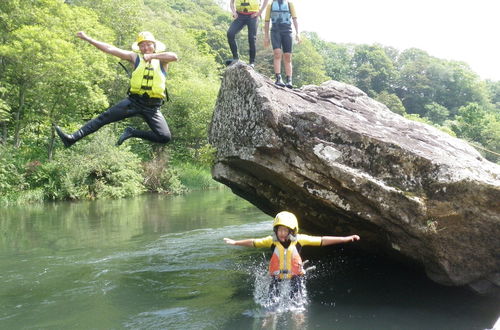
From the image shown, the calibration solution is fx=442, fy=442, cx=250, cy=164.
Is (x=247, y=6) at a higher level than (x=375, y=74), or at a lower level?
lower

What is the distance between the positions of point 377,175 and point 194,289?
3890 millimetres

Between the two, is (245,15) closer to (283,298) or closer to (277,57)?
(277,57)

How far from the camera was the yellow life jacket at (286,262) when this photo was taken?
23.4 ft

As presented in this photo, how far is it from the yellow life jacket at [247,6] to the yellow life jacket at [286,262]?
16.4ft

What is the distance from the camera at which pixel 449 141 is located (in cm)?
878

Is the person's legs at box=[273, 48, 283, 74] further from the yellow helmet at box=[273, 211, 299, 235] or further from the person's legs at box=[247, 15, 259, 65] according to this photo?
the yellow helmet at box=[273, 211, 299, 235]

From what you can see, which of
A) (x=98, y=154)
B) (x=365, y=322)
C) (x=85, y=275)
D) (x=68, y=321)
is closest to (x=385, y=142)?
(x=365, y=322)

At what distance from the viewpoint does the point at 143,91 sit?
23.4ft

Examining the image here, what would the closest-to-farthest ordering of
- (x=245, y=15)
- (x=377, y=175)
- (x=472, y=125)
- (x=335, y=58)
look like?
(x=377, y=175), (x=245, y=15), (x=472, y=125), (x=335, y=58)

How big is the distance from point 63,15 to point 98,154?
8351mm

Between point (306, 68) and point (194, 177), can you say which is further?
point (306, 68)

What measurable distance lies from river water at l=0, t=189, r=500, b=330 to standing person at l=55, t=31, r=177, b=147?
108 inches

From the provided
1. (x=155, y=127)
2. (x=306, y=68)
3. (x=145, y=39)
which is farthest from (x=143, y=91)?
(x=306, y=68)

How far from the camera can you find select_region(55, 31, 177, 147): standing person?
22.8 feet
